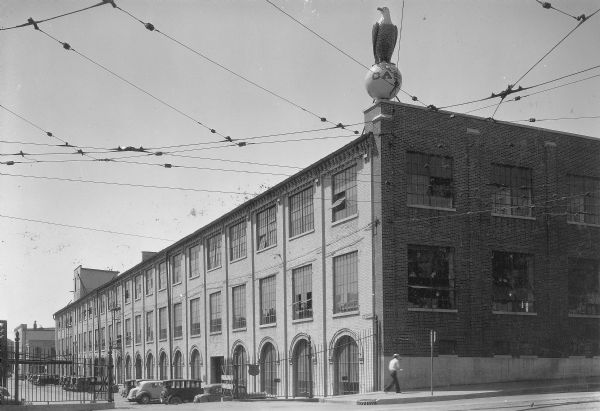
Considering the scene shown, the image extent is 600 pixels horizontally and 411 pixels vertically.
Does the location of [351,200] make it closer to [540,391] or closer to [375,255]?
[375,255]

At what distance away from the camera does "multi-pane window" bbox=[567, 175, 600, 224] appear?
29.9m

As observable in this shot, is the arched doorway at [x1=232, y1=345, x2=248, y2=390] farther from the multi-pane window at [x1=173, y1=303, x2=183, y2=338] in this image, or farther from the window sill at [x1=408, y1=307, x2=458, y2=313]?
the window sill at [x1=408, y1=307, x2=458, y2=313]

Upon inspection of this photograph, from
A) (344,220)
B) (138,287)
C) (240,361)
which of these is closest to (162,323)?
(138,287)

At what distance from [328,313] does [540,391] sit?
30.1 feet

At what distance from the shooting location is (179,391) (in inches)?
1352

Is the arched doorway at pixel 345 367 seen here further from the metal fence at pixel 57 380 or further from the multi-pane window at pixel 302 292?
the metal fence at pixel 57 380

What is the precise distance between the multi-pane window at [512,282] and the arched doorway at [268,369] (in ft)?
36.4

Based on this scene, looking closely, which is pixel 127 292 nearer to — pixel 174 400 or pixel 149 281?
pixel 149 281

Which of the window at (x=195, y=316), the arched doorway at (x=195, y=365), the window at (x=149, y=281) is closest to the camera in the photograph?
the arched doorway at (x=195, y=365)

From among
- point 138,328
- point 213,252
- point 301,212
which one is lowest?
point 138,328

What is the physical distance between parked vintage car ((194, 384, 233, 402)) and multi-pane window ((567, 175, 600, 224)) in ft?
53.3

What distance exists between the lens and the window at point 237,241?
38781 millimetres

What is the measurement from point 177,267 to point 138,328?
37.5 ft

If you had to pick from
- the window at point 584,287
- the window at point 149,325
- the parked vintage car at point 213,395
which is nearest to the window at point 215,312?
the parked vintage car at point 213,395
